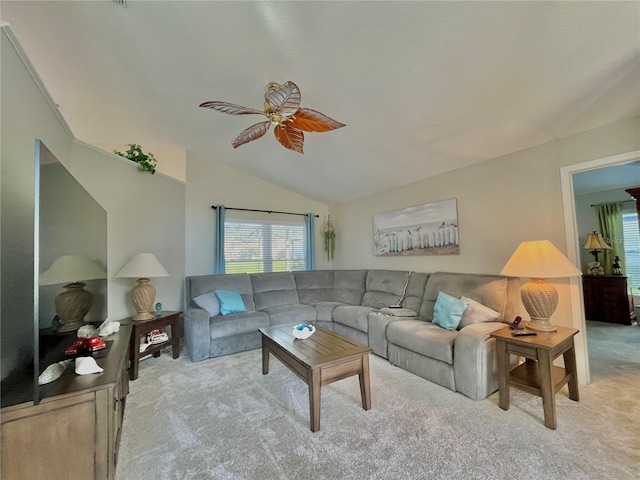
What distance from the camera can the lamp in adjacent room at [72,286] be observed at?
1.58 meters

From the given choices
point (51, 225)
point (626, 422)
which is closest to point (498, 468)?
point (626, 422)

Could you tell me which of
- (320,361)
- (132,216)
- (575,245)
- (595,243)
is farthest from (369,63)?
(595,243)

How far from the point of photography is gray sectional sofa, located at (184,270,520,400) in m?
2.23

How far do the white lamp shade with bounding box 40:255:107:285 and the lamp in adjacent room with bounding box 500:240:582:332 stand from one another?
10.5 ft

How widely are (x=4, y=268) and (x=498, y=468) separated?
2871mm

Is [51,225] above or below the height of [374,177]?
below

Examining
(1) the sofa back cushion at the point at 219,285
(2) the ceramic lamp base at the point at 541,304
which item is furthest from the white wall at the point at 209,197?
(2) the ceramic lamp base at the point at 541,304

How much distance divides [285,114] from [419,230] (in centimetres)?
260

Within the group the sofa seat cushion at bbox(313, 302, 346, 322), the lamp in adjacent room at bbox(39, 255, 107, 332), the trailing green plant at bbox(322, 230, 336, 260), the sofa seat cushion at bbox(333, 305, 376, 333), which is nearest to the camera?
the lamp in adjacent room at bbox(39, 255, 107, 332)

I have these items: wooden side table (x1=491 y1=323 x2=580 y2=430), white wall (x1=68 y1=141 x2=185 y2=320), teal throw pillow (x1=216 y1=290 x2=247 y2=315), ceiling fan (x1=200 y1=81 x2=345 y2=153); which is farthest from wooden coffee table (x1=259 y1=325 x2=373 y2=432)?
white wall (x1=68 y1=141 x2=185 y2=320)

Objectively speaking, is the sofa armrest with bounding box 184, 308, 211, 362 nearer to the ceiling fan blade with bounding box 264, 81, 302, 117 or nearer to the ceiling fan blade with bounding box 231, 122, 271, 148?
the ceiling fan blade with bounding box 231, 122, 271, 148

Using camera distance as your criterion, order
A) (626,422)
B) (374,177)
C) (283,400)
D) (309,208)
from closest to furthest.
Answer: (626,422) < (283,400) < (374,177) < (309,208)

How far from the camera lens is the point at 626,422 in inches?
70.3

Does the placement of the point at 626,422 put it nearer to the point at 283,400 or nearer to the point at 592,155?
the point at 592,155
